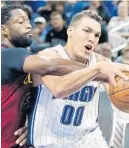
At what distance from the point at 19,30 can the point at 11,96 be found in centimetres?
56

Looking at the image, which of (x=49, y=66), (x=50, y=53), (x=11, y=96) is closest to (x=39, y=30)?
(x=50, y=53)

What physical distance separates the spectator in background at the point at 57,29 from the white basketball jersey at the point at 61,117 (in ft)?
17.1

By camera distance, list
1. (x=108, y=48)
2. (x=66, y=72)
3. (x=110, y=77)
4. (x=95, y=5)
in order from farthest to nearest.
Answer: (x=95, y=5) < (x=108, y=48) < (x=66, y=72) < (x=110, y=77)

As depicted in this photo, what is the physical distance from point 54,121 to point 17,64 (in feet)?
2.64

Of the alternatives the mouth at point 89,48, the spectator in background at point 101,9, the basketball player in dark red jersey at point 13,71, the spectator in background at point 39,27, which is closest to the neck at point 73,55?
the mouth at point 89,48

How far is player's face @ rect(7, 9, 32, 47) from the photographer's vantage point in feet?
13.3

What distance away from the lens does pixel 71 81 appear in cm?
334

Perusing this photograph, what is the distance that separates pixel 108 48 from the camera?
7.80 m

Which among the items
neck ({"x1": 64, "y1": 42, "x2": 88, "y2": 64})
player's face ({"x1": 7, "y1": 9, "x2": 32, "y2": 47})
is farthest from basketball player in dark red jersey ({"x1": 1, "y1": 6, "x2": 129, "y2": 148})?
neck ({"x1": 64, "y1": 42, "x2": 88, "y2": 64})

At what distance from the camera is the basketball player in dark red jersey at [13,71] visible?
3.78 m

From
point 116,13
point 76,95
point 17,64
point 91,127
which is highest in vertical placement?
point 17,64

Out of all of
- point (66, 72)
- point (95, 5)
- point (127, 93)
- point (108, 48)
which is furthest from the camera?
point (95, 5)

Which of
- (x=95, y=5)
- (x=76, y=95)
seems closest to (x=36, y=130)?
(x=76, y=95)

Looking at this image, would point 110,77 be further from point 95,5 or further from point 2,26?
point 95,5
